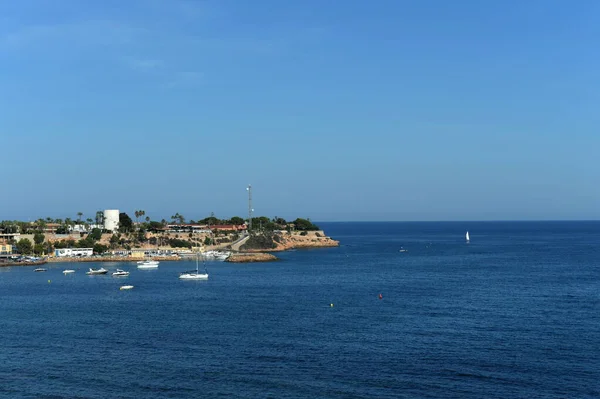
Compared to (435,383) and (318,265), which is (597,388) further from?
(318,265)

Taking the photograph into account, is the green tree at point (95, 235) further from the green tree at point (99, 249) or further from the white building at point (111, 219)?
the white building at point (111, 219)

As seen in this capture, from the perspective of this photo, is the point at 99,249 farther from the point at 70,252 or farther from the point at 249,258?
the point at 249,258

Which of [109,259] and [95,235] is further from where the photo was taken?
[95,235]

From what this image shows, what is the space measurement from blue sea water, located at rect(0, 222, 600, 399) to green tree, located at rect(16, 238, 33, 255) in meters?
51.6

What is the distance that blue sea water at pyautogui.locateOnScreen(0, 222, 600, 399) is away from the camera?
38.2 m

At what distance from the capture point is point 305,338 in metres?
50.8

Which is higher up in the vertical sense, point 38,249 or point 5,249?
point 5,249

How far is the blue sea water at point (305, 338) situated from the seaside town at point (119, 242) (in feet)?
159

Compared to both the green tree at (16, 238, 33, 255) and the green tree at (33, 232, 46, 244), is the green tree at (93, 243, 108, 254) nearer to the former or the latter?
the green tree at (33, 232, 46, 244)

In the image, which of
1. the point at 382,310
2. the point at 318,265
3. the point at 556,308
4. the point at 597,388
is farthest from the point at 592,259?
the point at 597,388

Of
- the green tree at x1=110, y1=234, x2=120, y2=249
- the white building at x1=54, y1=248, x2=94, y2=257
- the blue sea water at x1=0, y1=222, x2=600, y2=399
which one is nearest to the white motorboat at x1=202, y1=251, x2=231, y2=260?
the white building at x1=54, y1=248, x2=94, y2=257

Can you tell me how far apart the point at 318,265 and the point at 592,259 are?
2176 inches

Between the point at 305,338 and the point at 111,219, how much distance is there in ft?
491

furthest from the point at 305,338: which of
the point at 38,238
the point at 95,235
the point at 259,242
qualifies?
the point at 95,235
